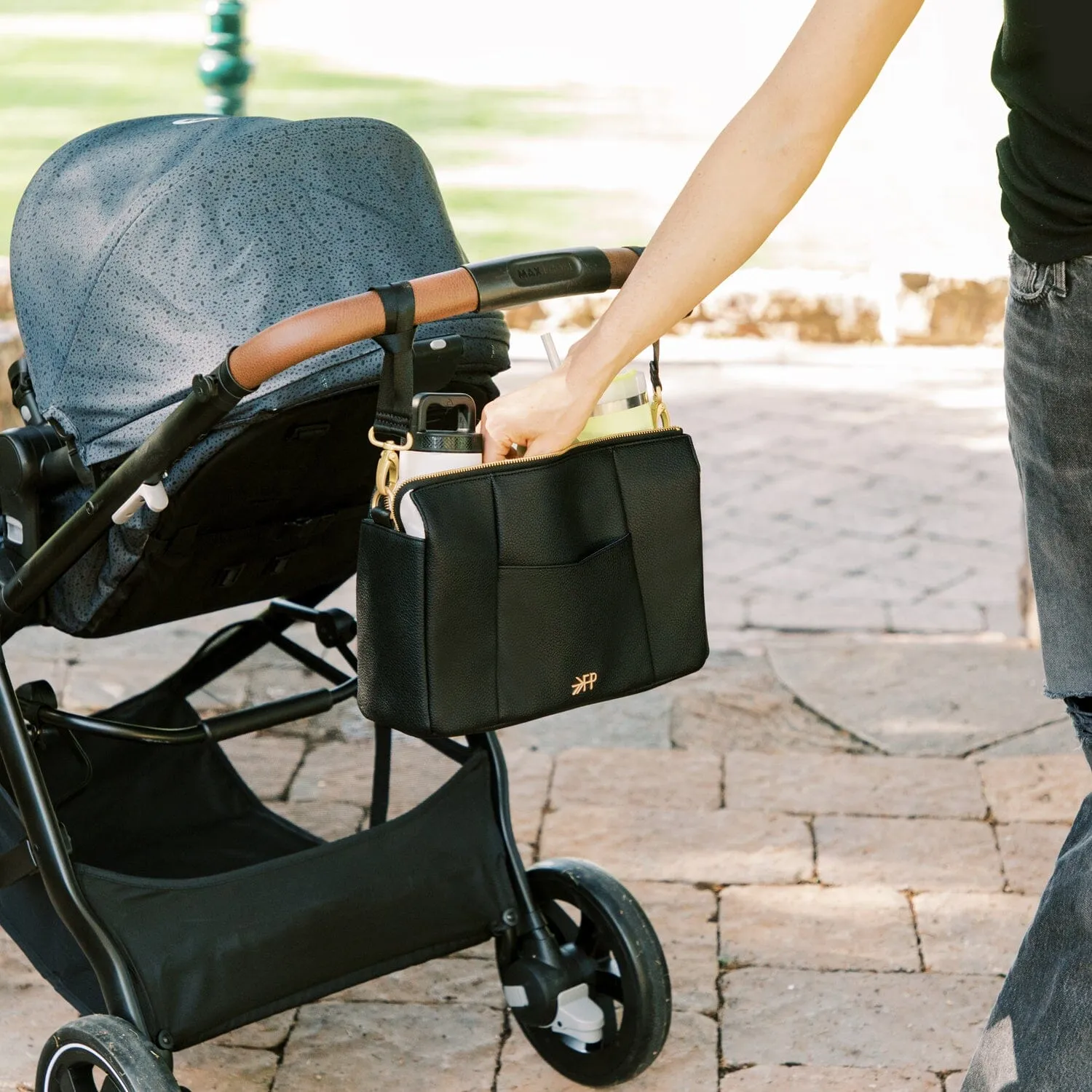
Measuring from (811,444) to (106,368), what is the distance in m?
4.24

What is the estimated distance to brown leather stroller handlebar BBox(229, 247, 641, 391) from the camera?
1742mm

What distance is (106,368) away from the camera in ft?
6.84

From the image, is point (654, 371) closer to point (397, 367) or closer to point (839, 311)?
point (397, 367)

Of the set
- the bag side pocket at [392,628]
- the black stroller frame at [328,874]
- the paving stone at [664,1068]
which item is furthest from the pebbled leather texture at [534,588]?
the paving stone at [664,1068]

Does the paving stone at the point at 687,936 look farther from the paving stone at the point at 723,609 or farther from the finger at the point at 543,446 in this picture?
the paving stone at the point at 723,609

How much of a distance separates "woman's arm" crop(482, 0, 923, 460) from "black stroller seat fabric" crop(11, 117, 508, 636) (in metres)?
0.37

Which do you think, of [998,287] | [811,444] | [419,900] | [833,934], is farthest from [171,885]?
[998,287]

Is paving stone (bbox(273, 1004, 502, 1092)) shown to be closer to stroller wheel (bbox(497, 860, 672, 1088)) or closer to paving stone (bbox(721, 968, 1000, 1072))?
stroller wheel (bbox(497, 860, 672, 1088))

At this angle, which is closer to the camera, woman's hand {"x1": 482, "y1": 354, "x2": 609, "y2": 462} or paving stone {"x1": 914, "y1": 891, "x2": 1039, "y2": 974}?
woman's hand {"x1": 482, "y1": 354, "x2": 609, "y2": 462}

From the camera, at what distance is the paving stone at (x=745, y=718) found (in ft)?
11.9

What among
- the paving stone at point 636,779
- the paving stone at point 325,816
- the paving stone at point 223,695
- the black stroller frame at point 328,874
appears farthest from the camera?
the paving stone at point 223,695

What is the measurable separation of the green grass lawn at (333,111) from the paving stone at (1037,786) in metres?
6.71

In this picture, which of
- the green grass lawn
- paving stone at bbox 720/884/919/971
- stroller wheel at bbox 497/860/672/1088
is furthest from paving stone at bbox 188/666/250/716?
the green grass lawn

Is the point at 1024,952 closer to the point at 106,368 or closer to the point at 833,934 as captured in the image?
the point at 833,934
